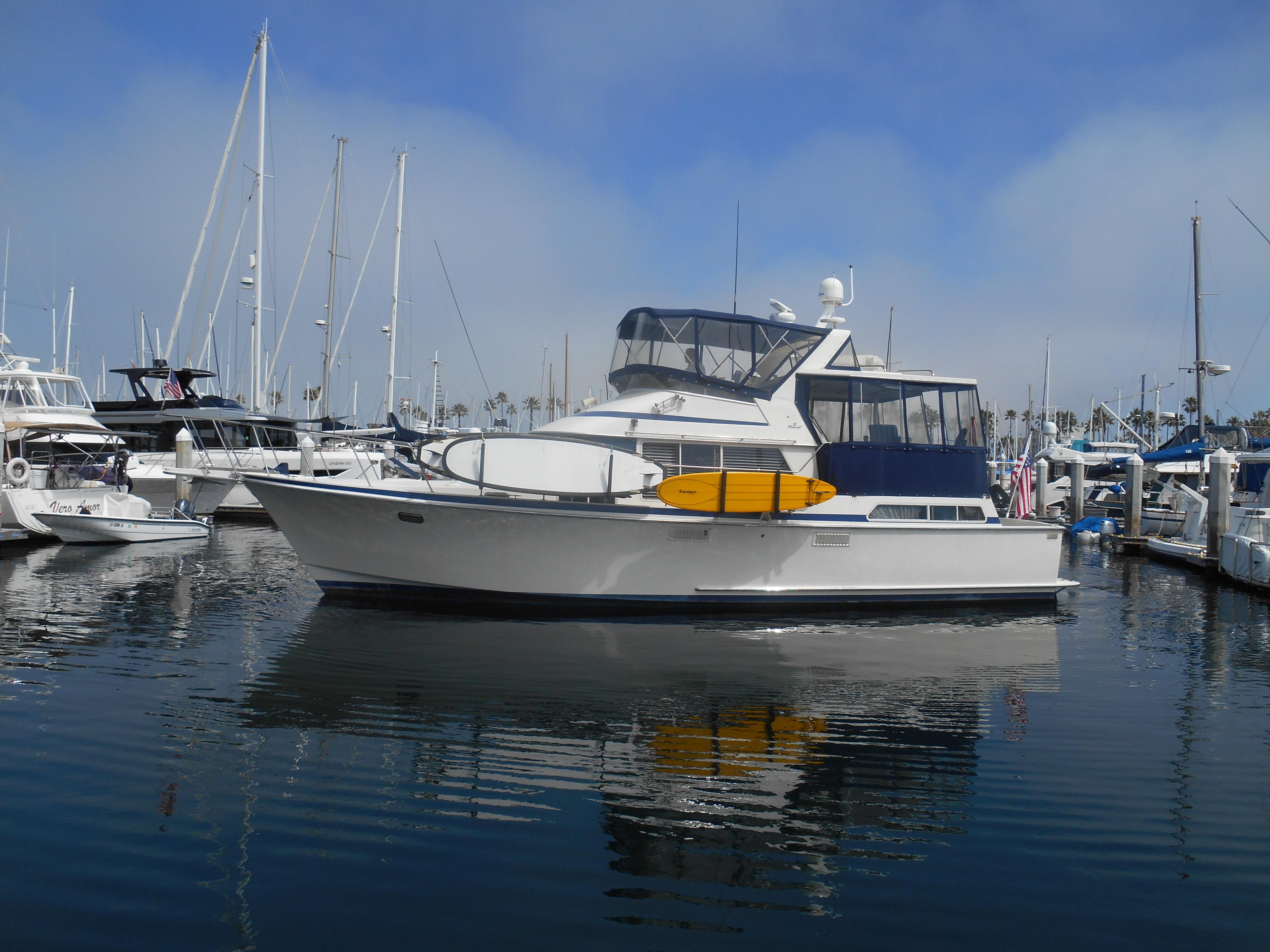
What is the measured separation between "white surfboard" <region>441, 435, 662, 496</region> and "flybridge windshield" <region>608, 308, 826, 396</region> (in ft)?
6.35

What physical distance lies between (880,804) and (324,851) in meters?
3.50

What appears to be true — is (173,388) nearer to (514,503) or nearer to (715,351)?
(514,503)

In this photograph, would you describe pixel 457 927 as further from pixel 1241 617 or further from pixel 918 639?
pixel 1241 617

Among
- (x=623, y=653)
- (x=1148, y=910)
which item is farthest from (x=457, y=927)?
(x=623, y=653)

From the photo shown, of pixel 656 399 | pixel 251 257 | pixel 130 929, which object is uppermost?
pixel 251 257

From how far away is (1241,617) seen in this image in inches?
496

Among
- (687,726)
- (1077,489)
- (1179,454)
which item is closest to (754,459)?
(687,726)

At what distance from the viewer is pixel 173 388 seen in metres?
28.9

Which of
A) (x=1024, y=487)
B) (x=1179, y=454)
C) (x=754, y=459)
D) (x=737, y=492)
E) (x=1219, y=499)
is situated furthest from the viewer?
(x=1179, y=454)

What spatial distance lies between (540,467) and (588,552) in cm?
135

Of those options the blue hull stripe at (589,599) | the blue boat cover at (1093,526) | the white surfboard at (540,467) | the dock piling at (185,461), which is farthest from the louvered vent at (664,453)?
the blue boat cover at (1093,526)

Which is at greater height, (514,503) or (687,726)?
(514,503)

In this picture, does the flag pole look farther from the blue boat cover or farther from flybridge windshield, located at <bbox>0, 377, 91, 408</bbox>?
flybridge windshield, located at <bbox>0, 377, 91, 408</bbox>

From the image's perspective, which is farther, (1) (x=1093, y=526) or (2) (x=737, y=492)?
(1) (x=1093, y=526)
